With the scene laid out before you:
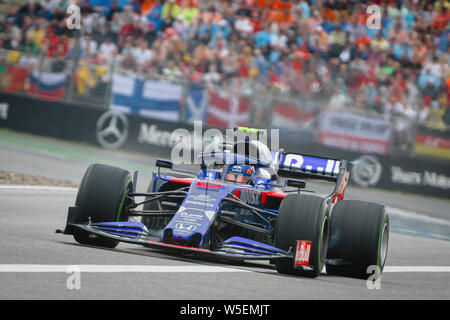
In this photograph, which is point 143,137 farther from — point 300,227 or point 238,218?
point 300,227

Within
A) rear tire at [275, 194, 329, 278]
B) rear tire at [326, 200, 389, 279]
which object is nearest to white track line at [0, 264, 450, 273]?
rear tire at [275, 194, 329, 278]

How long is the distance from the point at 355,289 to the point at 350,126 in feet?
42.7

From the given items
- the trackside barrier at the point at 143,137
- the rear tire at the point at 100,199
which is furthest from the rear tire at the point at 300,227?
the trackside barrier at the point at 143,137

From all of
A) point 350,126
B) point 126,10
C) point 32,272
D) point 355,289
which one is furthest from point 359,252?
point 126,10

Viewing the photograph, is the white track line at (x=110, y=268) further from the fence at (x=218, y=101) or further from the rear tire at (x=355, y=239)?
the fence at (x=218, y=101)

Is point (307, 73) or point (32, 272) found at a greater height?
point (307, 73)

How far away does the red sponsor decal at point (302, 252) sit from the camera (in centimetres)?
761

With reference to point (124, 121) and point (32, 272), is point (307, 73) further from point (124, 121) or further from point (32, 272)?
point (32, 272)

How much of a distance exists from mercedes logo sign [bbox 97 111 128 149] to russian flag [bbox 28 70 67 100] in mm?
1438

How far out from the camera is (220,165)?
369 inches

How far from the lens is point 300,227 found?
767cm

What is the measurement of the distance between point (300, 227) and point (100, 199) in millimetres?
1989

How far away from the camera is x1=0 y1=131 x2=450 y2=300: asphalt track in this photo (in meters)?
5.93

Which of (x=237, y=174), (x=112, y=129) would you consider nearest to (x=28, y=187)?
(x=237, y=174)
